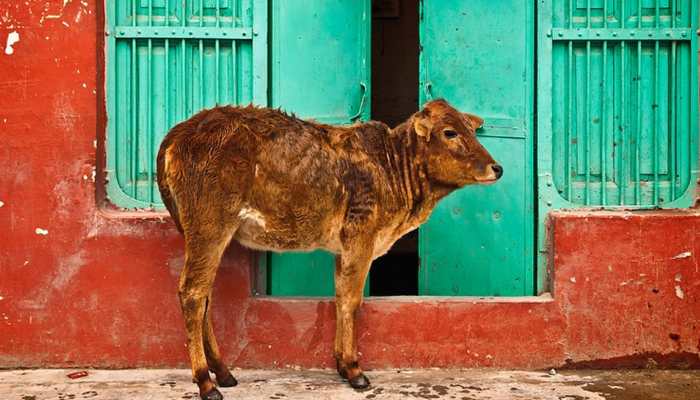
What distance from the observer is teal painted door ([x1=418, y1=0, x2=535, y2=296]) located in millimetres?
5070

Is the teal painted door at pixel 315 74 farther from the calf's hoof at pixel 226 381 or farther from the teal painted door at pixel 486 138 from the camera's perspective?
the calf's hoof at pixel 226 381

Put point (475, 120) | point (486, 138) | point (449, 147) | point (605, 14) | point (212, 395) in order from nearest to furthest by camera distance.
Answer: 1. point (212, 395)
2. point (449, 147)
3. point (475, 120)
4. point (605, 14)
5. point (486, 138)

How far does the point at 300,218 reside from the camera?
430cm

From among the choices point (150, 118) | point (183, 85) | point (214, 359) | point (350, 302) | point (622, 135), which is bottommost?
point (214, 359)

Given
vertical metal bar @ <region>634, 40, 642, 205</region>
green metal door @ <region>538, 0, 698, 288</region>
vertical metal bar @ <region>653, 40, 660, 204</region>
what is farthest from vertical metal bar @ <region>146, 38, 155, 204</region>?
vertical metal bar @ <region>653, 40, 660, 204</region>

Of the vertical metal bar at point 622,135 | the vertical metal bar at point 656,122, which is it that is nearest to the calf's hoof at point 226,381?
the vertical metal bar at point 622,135

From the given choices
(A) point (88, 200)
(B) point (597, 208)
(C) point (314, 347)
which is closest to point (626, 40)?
(B) point (597, 208)

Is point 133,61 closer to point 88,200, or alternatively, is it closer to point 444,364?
point 88,200

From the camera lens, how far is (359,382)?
174 inches

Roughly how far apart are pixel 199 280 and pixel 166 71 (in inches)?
62.4

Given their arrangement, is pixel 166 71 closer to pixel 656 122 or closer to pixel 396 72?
pixel 656 122

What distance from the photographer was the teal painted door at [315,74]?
16.6 ft

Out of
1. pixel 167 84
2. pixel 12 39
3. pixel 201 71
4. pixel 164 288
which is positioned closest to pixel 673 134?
pixel 201 71

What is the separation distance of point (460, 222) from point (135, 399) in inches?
93.6
